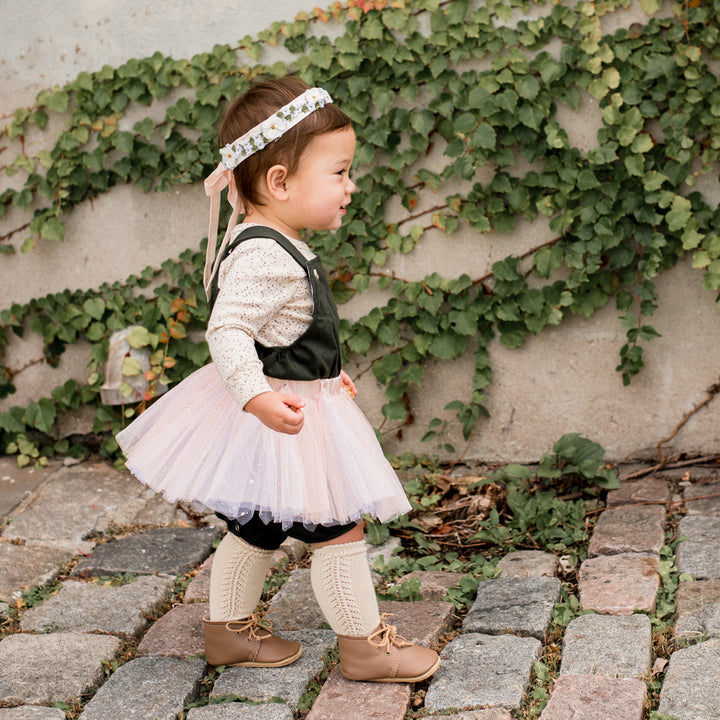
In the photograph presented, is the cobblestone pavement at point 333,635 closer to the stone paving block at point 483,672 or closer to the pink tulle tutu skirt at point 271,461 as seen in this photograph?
the stone paving block at point 483,672

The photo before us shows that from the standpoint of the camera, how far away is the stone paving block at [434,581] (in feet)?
8.87

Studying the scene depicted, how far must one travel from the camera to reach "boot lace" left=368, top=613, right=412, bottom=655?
7.11 feet

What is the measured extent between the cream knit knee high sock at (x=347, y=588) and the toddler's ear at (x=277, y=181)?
0.83m

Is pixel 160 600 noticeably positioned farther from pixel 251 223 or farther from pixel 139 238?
pixel 139 238

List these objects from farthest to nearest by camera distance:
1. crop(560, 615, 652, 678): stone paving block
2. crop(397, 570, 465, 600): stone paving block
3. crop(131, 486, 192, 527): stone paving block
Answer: crop(131, 486, 192, 527): stone paving block
crop(397, 570, 465, 600): stone paving block
crop(560, 615, 652, 678): stone paving block

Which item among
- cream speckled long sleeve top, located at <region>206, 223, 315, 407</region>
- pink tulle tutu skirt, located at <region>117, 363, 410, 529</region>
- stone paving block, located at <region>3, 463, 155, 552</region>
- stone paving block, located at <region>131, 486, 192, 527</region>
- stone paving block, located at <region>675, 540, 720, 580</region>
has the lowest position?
stone paving block, located at <region>675, 540, 720, 580</region>

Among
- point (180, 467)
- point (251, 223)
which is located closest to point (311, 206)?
point (251, 223)

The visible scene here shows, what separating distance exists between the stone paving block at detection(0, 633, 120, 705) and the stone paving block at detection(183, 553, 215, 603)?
0.29 m

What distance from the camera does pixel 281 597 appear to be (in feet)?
8.89

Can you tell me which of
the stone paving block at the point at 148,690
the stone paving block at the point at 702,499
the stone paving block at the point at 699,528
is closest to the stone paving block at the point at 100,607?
the stone paving block at the point at 148,690

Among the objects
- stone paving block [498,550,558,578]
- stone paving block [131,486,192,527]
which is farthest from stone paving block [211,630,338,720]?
stone paving block [131,486,192,527]

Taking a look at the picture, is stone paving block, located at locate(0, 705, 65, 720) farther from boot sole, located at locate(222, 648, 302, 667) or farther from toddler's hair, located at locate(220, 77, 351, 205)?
toddler's hair, located at locate(220, 77, 351, 205)

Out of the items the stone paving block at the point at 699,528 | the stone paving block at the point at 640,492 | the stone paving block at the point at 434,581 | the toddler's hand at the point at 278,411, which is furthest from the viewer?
the stone paving block at the point at 640,492

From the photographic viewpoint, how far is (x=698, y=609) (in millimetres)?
2387
